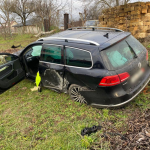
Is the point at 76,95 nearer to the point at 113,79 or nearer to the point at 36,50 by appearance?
the point at 113,79

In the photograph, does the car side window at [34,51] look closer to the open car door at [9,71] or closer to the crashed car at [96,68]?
the crashed car at [96,68]

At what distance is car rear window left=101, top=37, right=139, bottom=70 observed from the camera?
261 cm

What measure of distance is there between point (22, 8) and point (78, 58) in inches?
1268

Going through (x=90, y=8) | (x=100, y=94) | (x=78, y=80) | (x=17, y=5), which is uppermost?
(x=17, y=5)

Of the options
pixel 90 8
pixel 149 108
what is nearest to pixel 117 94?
pixel 149 108

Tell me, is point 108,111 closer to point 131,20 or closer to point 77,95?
→ point 77,95

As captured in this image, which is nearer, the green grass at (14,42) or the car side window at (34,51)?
the car side window at (34,51)

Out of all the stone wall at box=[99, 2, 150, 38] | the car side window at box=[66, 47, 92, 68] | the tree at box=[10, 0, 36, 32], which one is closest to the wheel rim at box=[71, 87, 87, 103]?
the car side window at box=[66, 47, 92, 68]

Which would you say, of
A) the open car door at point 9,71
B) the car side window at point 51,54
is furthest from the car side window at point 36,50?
the open car door at point 9,71

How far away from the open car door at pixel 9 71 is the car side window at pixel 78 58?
6.29ft

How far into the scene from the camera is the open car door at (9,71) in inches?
150

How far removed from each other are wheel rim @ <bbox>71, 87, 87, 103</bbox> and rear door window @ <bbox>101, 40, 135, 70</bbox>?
98 cm

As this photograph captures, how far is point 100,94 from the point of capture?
2.75 meters

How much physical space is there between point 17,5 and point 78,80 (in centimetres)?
3205
